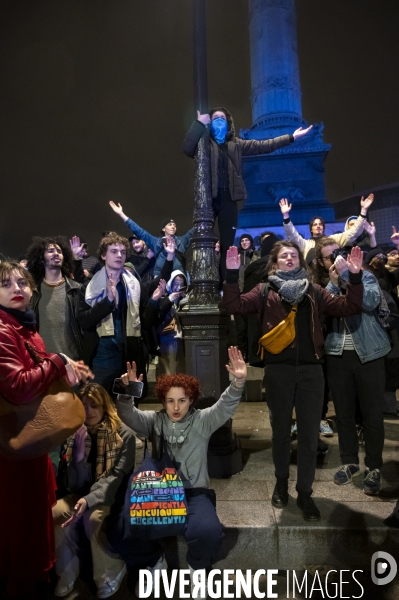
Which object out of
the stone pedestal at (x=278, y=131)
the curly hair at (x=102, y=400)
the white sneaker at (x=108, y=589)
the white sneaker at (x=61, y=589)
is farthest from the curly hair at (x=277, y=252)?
the stone pedestal at (x=278, y=131)

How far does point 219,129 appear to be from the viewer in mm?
4793

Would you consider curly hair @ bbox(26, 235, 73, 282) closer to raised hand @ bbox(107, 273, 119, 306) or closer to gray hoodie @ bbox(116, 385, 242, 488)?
raised hand @ bbox(107, 273, 119, 306)

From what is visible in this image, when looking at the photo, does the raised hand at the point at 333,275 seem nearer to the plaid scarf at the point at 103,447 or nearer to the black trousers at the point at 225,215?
the black trousers at the point at 225,215

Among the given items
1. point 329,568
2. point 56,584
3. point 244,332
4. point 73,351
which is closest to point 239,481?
point 329,568

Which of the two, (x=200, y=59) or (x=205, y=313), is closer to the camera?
(x=205, y=313)

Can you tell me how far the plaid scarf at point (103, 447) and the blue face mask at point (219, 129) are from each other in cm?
335

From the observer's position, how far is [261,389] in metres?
7.07

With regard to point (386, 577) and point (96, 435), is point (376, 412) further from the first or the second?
point (96, 435)

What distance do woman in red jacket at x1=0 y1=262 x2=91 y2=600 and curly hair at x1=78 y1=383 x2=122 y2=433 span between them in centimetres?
66

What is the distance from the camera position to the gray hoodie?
10.3 ft

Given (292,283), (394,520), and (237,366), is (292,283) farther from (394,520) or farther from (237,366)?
(394,520)

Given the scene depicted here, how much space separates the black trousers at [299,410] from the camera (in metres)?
3.42

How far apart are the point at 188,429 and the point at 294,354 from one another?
107cm

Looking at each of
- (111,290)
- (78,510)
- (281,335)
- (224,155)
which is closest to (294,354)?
(281,335)
